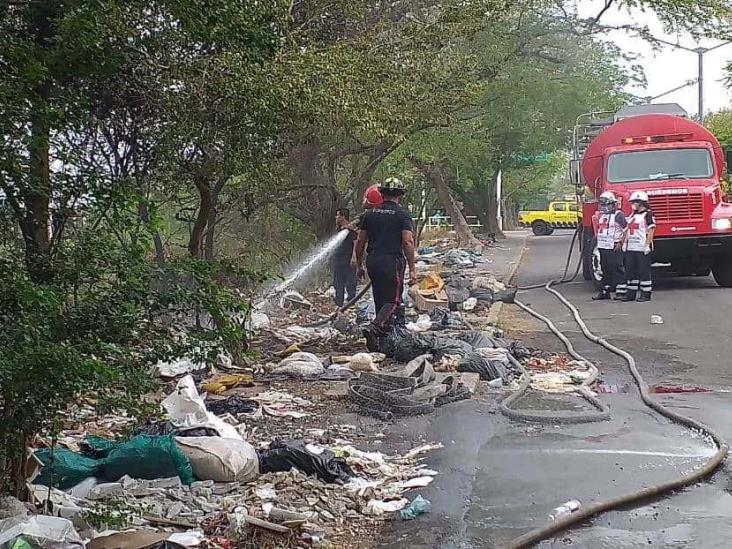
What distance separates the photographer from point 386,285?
9.95 metres

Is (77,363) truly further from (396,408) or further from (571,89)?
(571,89)

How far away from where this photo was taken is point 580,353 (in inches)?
411

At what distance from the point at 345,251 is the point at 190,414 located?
8.15m

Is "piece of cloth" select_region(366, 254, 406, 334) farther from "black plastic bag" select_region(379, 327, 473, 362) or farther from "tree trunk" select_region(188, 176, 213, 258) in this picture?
"tree trunk" select_region(188, 176, 213, 258)

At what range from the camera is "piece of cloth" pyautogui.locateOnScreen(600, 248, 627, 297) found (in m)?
15.6

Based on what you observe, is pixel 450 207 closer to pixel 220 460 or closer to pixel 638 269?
pixel 638 269

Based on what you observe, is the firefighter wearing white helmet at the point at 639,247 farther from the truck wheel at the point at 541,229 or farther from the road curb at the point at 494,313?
the truck wheel at the point at 541,229

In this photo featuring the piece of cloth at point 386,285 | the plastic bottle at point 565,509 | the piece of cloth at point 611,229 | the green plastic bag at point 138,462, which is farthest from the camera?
the piece of cloth at point 611,229

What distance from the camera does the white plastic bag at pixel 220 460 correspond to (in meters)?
5.35

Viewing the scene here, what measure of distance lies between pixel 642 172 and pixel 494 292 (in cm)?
361

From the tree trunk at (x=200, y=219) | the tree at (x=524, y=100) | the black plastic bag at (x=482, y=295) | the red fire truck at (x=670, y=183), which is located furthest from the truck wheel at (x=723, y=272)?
the tree trunk at (x=200, y=219)

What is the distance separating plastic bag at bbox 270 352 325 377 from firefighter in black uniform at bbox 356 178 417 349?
3.03 ft

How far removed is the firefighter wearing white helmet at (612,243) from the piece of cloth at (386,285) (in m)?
6.59

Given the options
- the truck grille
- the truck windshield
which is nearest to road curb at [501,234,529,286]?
the truck windshield
